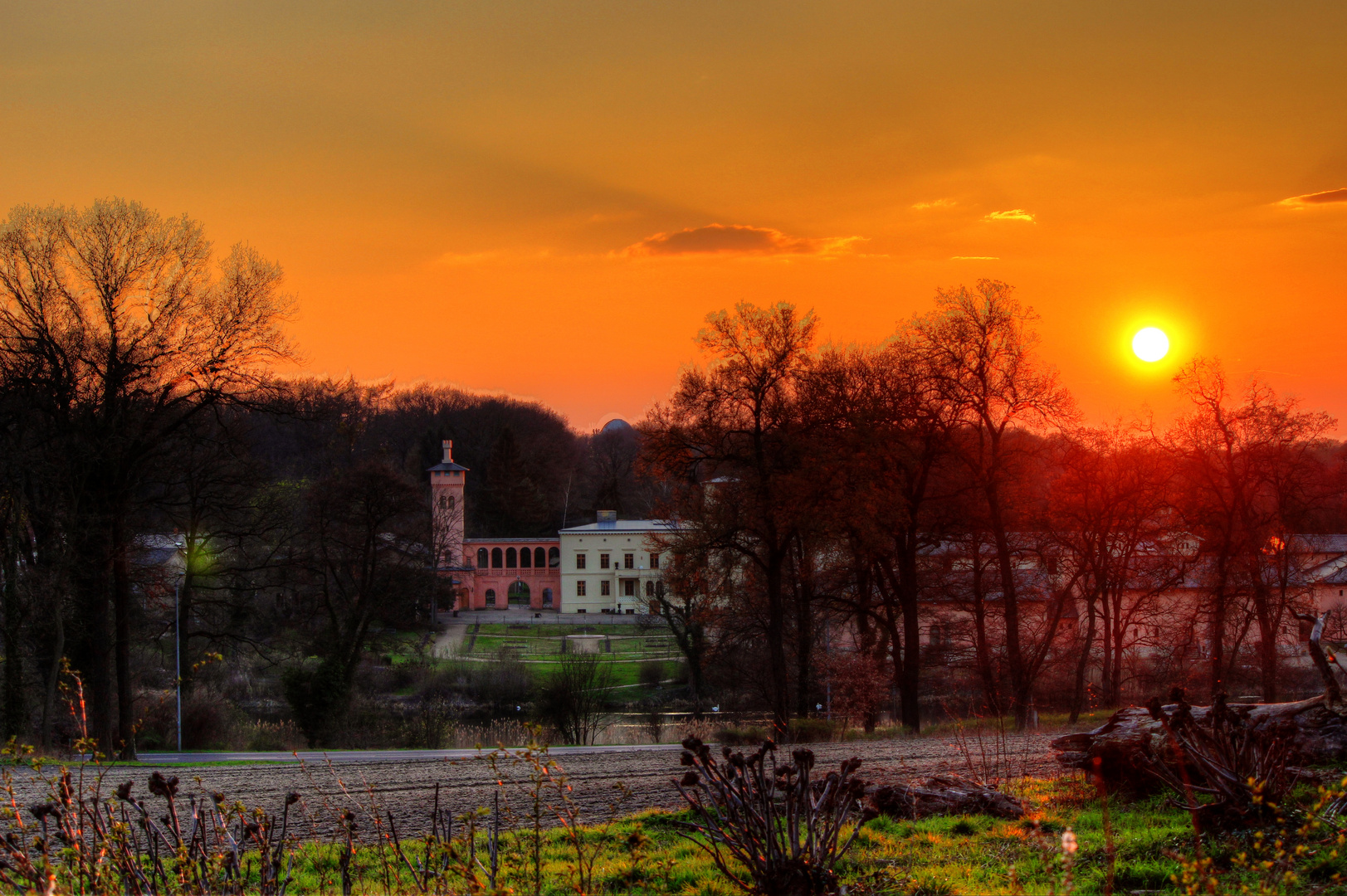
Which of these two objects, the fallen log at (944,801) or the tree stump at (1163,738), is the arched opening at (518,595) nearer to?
the fallen log at (944,801)

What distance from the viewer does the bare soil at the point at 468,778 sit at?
9789 millimetres

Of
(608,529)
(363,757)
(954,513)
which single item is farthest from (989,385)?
(608,529)

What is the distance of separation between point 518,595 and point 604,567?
8933mm

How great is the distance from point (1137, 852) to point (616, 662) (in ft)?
155

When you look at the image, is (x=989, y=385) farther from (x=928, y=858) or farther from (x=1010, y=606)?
(x=928, y=858)

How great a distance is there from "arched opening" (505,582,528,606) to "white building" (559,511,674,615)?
558 cm

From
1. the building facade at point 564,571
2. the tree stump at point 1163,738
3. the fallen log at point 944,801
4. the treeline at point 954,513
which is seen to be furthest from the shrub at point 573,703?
the building facade at point 564,571

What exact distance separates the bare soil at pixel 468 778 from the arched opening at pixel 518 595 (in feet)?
217

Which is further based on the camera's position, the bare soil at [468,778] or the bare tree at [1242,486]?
the bare tree at [1242,486]

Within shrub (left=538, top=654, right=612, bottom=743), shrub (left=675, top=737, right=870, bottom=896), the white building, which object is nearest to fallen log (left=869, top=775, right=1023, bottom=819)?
shrub (left=675, top=737, right=870, bottom=896)

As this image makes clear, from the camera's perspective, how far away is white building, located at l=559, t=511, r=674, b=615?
253ft

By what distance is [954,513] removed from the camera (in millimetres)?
25344

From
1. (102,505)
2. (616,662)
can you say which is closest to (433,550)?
(616,662)

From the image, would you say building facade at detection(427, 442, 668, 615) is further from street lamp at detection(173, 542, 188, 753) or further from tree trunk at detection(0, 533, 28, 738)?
tree trunk at detection(0, 533, 28, 738)
